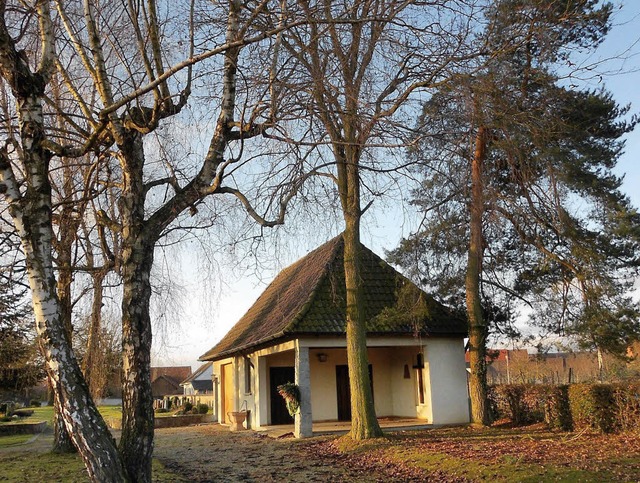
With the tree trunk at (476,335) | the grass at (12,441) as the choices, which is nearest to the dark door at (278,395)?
the tree trunk at (476,335)

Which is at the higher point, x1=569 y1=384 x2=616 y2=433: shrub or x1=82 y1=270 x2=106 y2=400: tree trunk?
x1=82 y1=270 x2=106 y2=400: tree trunk

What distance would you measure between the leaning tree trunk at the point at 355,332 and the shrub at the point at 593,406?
503 centimetres

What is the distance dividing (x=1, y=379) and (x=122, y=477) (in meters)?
26.2

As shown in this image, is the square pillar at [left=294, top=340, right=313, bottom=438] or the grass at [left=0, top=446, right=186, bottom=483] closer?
the grass at [left=0, top=446, right=186, bottom=483]

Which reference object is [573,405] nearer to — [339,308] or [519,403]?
[519,403]

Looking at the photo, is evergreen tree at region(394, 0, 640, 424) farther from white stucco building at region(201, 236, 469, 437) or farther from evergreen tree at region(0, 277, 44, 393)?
evergreen tree at region(0, 277, 44, 393)

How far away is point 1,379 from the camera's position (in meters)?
28.7

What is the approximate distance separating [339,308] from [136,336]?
11925 millimetres

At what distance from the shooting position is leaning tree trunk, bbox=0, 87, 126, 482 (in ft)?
20.5

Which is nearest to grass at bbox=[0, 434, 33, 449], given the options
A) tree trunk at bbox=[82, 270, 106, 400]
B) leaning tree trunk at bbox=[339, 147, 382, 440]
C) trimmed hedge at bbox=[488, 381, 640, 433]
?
tree trunk at bbox=[82, 270, 106, 400]

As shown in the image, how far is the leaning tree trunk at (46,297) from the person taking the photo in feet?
20.5

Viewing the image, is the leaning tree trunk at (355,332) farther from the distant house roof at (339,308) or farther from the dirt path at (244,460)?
the dirt path at (244,460)

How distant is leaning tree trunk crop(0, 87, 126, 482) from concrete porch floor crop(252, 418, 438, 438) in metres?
12.1

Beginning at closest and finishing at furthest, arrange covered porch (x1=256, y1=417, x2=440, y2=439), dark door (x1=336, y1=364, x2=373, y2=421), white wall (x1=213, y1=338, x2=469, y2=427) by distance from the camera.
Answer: covered porch (x1=256, y1=417, x2=440, y2=439), white wall (x1=213, y1=338, x2=469, y2=427), dark door (x1=336, y1=364, x2=373, y2=421)
